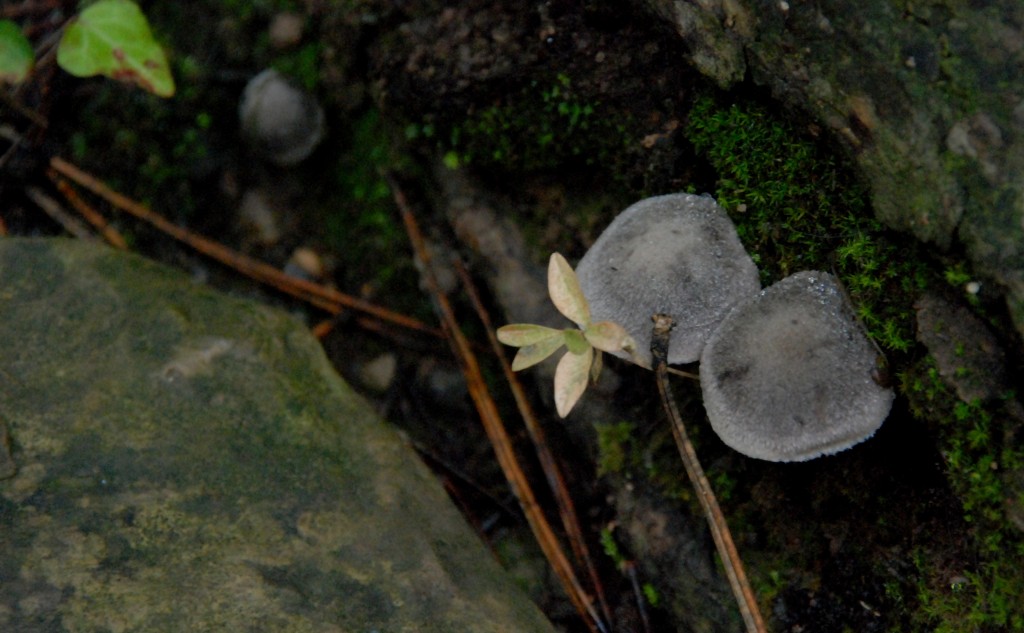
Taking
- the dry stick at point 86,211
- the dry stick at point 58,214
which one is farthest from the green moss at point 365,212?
the dry stick at point 58,214

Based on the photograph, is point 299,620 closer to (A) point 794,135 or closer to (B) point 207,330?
(B) point 207,330

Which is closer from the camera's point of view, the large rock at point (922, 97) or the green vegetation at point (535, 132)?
the large rock at point (922, 97)

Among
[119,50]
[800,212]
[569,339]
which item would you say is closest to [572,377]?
[569,339]

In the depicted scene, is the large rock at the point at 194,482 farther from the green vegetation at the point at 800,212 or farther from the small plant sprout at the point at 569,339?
the green vegetation at the point at 800,212

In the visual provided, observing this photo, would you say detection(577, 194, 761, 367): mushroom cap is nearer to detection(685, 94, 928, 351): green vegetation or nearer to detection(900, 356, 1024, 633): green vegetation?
detection(685, 94, 928, 351): green vegetation

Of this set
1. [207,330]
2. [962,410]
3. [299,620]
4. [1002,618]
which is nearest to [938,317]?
[962,410]
